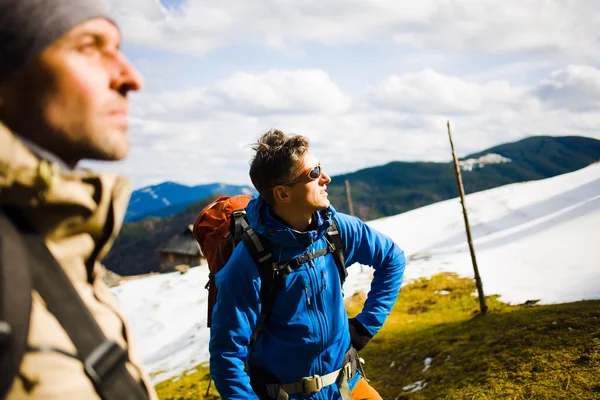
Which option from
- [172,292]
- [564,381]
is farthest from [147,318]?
[564,381]

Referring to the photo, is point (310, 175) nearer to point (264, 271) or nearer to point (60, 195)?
point (264, 271)

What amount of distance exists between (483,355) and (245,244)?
7318 mm

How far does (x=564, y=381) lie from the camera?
684cm

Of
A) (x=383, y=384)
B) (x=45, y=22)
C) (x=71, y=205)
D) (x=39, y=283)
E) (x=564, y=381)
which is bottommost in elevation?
(x=383, y=384)

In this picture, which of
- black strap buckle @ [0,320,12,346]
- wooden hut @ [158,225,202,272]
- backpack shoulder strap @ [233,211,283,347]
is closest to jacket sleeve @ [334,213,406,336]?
backpack shoulder strap @ [233,211,283,347]

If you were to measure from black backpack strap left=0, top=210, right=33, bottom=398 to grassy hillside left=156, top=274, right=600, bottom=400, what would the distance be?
7284 mm

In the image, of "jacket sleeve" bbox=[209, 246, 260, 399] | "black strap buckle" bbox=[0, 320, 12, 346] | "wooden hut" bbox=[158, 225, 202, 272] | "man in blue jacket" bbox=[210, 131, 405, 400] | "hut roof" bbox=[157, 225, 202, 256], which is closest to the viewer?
"black strap buckle" bbox=[0, 320, 12, 346]

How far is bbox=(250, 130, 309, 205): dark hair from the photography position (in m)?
3.89

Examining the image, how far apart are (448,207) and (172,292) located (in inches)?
1066

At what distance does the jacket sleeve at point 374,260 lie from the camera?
4.10 m

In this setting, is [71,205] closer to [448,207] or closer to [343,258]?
[343,258]

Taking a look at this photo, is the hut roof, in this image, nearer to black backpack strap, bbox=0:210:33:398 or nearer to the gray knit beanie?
the gray knit beanie

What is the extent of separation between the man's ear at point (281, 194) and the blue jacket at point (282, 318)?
0.43ft

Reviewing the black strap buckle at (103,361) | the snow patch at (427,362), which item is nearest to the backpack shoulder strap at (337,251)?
the black strap buckle at (103,361)
